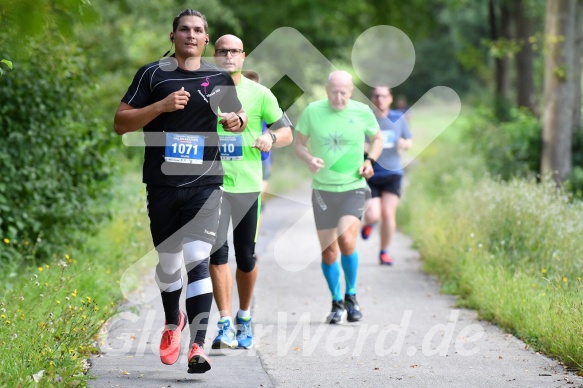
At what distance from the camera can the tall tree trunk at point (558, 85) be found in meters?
13.2

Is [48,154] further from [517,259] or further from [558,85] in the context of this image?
[558,85]

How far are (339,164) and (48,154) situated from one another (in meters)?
2.93

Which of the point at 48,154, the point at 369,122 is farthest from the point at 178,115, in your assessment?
the point at 48,154

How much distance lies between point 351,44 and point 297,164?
458cm

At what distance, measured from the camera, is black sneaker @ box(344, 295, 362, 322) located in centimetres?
809

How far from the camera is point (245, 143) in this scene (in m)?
6.92

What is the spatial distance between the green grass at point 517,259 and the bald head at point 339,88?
1.95 meters

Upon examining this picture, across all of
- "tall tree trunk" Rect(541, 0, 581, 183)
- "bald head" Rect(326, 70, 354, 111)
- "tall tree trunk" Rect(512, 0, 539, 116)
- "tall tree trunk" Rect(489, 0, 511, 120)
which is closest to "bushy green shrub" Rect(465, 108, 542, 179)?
"tall tree trunk" Rect(541, 0, 581, 183)

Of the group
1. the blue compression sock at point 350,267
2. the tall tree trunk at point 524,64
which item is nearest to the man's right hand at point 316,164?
the blue compression sock at point 350,267

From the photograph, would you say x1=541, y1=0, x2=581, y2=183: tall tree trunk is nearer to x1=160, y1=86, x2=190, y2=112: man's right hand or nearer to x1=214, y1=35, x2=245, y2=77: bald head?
x1=214, y1=35, x2=245, y2=77: bald head

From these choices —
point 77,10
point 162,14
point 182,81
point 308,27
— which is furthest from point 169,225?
point 308,27

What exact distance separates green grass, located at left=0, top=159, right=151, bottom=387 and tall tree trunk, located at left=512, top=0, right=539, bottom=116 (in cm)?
1398

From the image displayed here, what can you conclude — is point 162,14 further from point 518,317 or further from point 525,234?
point 518,317

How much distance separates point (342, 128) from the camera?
8.18 m
